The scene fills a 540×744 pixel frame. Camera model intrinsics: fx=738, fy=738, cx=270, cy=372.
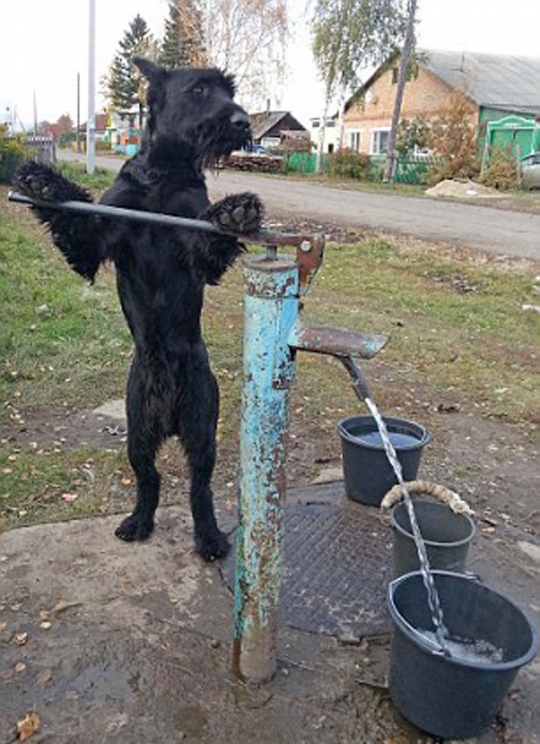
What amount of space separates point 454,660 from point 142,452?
1.54 m

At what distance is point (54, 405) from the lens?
484 cm

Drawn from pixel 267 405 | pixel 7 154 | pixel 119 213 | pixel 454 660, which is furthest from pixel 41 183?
pixel 7 154

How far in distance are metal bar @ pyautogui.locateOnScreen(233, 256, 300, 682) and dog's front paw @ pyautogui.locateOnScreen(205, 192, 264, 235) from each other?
0.30 feet

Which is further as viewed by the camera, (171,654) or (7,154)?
(7,154)

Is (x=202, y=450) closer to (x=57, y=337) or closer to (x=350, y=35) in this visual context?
(x=57, y=337)

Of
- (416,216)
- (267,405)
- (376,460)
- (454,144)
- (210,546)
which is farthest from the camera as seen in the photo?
(454,144)

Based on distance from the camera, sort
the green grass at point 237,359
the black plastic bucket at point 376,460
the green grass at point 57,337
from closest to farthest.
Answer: the black plastic bucket at point 376,460, the green grass at point 237,359, the green grass at point 57,337

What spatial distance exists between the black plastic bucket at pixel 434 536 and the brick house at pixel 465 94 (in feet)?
91.1

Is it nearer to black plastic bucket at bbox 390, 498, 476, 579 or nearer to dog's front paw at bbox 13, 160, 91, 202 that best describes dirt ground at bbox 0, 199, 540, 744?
black plastic bucket at bbox 390, 498, 476, 579

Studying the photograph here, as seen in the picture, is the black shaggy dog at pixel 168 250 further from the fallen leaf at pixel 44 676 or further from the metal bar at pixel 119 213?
the fallen leaf at pixel 44 676

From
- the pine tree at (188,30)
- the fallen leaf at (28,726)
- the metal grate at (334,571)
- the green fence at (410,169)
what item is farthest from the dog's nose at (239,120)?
the pine tree at (188,30)

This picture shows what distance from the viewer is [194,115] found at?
261cm

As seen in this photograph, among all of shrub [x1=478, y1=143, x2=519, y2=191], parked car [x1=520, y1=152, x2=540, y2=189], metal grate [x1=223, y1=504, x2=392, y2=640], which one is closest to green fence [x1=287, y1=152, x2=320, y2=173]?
shrub [x1=478, y1=143, x2=519, y2=191]

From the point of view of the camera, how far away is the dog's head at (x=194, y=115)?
258 centimetres
